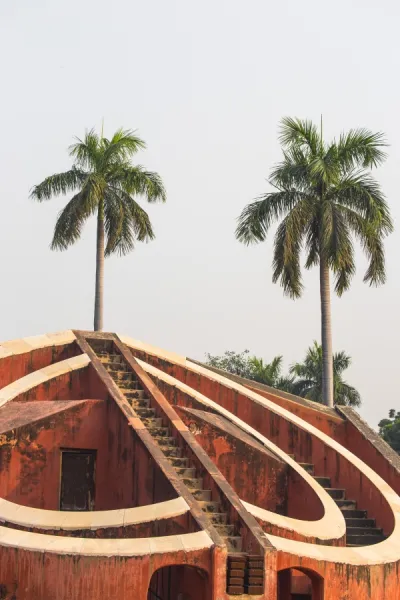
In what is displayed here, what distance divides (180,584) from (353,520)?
14.4ft

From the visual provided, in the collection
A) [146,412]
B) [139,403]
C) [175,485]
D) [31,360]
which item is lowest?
[175,485]

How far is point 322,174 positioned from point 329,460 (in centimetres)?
807

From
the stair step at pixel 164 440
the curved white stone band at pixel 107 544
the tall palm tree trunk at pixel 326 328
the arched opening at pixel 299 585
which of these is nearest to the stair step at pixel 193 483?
the stair step at pixel 164 440

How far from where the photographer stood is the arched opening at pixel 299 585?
14.8 meters

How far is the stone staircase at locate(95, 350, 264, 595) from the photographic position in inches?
544

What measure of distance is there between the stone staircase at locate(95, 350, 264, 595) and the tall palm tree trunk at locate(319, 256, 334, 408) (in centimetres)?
712

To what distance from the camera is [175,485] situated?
14883 mm

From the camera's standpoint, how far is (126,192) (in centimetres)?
2644

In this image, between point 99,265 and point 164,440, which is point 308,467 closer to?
point 164,440

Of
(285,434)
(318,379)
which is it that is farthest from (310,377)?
(285,434)


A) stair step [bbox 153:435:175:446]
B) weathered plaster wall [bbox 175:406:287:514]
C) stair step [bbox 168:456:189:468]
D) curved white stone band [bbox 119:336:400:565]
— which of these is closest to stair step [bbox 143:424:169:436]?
stair step [bbox 153:435:175:446]

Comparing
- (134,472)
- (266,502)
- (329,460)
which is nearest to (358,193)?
(329,460)

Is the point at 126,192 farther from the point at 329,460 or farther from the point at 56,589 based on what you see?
the point at 56,589

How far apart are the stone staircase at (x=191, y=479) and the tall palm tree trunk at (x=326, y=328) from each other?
712 centimetres
